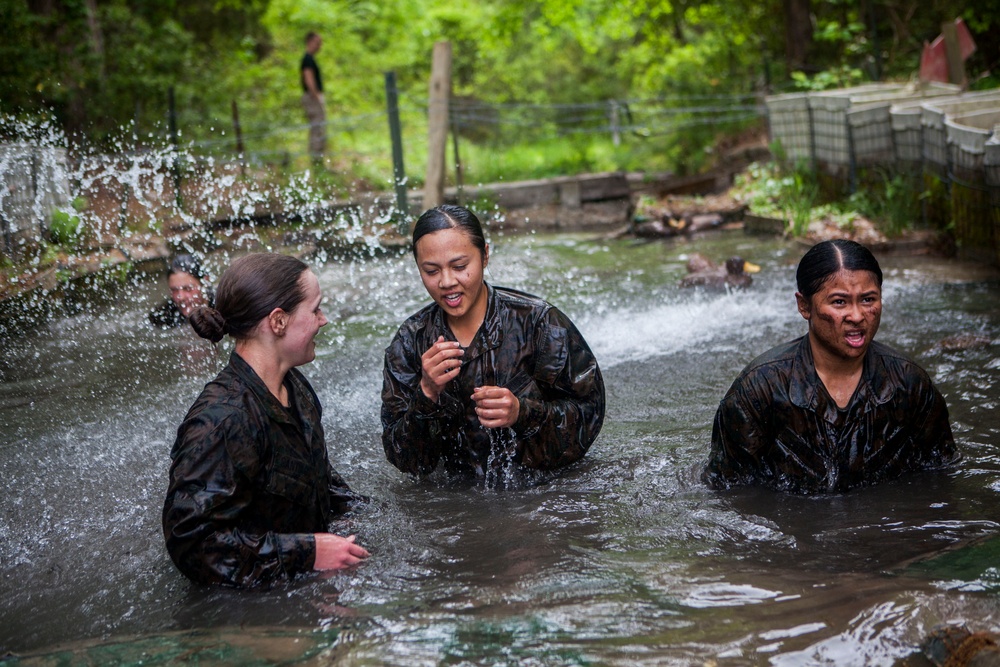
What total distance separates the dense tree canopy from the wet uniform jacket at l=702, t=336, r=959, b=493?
1157cm

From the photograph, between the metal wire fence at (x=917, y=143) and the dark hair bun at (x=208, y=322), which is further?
the metal wire fence at (x=917, y=143)

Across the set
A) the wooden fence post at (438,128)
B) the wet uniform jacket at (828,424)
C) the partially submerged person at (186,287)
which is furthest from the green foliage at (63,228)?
the wet uniform jacket at (828,424)

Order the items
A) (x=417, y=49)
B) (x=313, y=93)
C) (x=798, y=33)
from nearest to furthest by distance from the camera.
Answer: (x=313, y=93), (x=798, y=33), (x=417, y=49)

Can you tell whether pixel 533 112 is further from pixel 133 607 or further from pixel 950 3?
pixel 133 607

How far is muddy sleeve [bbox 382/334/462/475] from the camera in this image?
4.32 meters

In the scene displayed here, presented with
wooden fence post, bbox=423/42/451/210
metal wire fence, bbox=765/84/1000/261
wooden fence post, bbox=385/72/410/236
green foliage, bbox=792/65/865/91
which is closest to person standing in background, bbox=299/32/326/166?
wooden fence post, bbox=385/72/410/236

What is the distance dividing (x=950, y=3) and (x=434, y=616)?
713 inches

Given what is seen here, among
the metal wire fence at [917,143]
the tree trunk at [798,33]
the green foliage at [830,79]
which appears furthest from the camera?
the tree trunk at [798,33]

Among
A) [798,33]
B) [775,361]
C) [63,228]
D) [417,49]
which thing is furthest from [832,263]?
[417,49]

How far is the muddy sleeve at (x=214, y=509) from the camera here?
3291 mm

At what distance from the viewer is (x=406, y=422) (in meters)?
4.27

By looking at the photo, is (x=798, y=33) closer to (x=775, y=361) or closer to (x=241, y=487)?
(x=775, y=361)

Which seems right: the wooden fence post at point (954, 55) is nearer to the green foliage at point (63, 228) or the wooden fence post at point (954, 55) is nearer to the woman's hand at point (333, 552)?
the green foliage at point (63, 228)

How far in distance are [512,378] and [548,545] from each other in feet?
2.58
